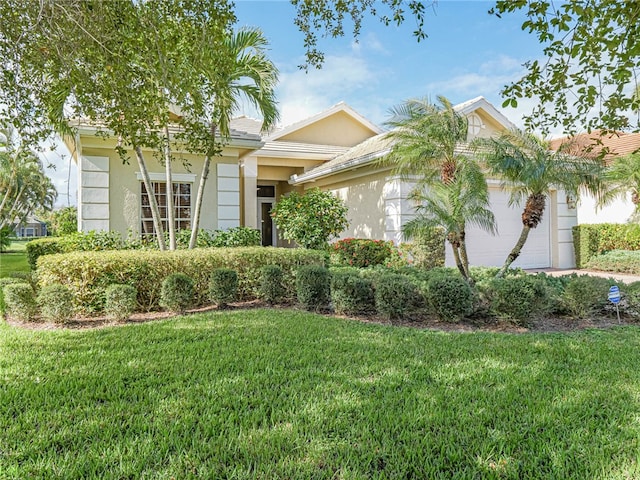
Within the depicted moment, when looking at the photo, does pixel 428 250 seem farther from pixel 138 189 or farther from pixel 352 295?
pixel 138 189

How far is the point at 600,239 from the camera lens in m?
14.6

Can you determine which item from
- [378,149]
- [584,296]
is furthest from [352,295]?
[378,149]

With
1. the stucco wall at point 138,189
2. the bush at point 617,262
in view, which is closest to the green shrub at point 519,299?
the stucco wall at point 138,189

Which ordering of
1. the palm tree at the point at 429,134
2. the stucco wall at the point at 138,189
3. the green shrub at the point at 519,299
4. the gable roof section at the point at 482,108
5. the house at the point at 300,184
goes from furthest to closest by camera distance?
the gable roof section at the point at 482,108, the stucco wall at the point at 138,189, the house at the point at 300,184, the palm tree at the point at 429,134, the green shrub at the point at 519,299

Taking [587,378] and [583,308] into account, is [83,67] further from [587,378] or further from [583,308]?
[583,308]

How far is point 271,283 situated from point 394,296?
2.53 m

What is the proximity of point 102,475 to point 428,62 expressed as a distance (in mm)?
9198

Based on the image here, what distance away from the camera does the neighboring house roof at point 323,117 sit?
16.5 meters

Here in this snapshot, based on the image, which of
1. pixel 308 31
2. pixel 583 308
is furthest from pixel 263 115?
pixel 583 308

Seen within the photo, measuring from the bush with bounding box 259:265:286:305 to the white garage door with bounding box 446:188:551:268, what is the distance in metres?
6.39

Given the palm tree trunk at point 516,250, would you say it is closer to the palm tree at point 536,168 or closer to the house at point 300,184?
the palm tree at point 536,168

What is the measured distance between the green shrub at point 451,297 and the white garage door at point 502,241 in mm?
5899

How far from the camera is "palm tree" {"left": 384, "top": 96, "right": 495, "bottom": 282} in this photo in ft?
25.6

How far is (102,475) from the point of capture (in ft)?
8.48
